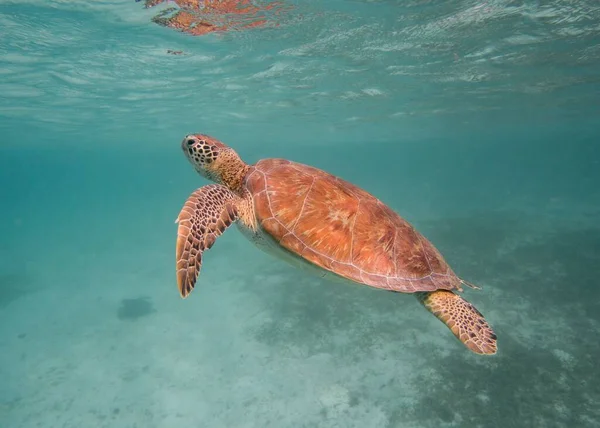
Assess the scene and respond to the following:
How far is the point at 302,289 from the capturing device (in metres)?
13.3

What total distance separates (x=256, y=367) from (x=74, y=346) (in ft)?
24.0

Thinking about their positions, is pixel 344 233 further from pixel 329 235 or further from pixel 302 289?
pixel 302 289

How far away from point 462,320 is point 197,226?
3409 millimetres

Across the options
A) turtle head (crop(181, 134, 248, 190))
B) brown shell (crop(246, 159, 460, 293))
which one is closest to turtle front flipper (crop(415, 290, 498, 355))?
brown shell (crop(246, 159, 460, 293))

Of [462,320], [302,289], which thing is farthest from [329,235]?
[302,289]

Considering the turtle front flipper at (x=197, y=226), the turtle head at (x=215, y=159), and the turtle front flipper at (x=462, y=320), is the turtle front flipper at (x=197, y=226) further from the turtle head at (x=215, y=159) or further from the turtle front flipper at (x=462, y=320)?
the turtle front flipper at (x=462, y=320)

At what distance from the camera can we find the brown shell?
394cm

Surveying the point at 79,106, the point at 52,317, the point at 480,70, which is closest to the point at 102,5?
the point at 52,317

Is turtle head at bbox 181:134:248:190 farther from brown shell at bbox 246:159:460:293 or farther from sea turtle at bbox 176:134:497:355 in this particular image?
brown shell at bbox 246:159:460:293

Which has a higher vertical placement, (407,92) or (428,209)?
(407,92)

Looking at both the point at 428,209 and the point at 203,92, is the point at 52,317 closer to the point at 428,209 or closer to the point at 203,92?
the point at 203,92

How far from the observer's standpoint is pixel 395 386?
8.12 meters

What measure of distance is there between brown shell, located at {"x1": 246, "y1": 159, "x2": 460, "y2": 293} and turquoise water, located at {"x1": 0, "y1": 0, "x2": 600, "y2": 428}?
4.84m

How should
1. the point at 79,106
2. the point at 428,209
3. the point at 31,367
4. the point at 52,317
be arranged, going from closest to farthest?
1. the point at 31,367
2. the point at 52,317
3. the point at 79,106
4. the point at 428,209
